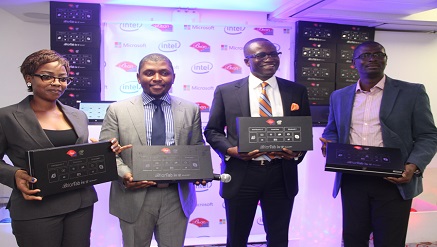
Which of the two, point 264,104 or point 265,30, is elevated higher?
point 265,30

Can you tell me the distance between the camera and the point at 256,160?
2.09 meters

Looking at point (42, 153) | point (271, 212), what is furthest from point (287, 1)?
point (42, 153)

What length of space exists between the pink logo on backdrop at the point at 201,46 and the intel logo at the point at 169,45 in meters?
0.15

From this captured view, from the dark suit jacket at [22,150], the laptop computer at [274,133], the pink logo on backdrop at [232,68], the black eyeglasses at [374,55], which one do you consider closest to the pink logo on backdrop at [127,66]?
the pink logo on backdrop at [232,68]

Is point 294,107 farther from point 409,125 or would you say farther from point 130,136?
point 130,136

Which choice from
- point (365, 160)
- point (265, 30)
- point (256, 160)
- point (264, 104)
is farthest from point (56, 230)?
point (265, 30)

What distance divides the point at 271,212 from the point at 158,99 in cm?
102

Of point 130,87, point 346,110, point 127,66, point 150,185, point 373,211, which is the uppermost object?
point 127,66

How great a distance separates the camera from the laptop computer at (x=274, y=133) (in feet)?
6.45

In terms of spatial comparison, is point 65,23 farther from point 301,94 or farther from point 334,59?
point 334,59

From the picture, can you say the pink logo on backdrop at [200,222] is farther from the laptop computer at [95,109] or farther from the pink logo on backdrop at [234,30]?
the pink logo on backdrop at [234,30]

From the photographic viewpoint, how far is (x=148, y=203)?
6.34ft

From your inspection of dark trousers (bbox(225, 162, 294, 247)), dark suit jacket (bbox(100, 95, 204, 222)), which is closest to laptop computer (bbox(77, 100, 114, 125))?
dark suit jacket (bbox(100, 95, 204, 222))

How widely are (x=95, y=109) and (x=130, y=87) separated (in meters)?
0.44
